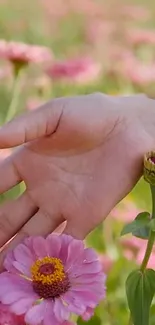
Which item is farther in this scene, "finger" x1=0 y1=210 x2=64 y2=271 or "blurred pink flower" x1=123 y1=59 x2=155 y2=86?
"blurred pink flower" x1=123 y1=59 x2=155 y2=86

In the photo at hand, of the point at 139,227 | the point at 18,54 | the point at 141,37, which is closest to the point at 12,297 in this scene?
the point at 139,227

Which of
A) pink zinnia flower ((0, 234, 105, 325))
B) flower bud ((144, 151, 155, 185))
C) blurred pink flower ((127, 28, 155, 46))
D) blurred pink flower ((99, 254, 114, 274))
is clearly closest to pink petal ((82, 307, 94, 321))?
pink zinnia flower ((0, 234, 105, 325))

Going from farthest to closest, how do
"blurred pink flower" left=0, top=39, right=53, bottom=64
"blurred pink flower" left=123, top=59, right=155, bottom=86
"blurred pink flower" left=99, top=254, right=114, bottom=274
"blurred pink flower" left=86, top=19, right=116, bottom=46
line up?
"blurred pink flower" left=86, top=19, right=116, bottom=46
"blurred pink flower" left=123, top=59, right=155, bottom=86
"blurred pink flower" left=0, top=39, right=53, bottom=64
"blurred pink flower" left=99, top=254, right=114, bottom=274

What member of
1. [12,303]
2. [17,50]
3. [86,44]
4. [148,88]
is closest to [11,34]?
[86,44]

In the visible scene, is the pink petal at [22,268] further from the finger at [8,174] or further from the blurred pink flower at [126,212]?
the blurred pink flower at [126,212]

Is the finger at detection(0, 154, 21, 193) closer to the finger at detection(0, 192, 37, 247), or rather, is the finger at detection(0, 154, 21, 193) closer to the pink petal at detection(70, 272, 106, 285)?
the finger at detection(0, 192, 37, 247)

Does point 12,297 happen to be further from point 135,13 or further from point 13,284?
point 135,13

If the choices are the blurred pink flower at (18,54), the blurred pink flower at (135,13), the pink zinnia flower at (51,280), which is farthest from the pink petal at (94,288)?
the blurred pink flower at (135,13)
